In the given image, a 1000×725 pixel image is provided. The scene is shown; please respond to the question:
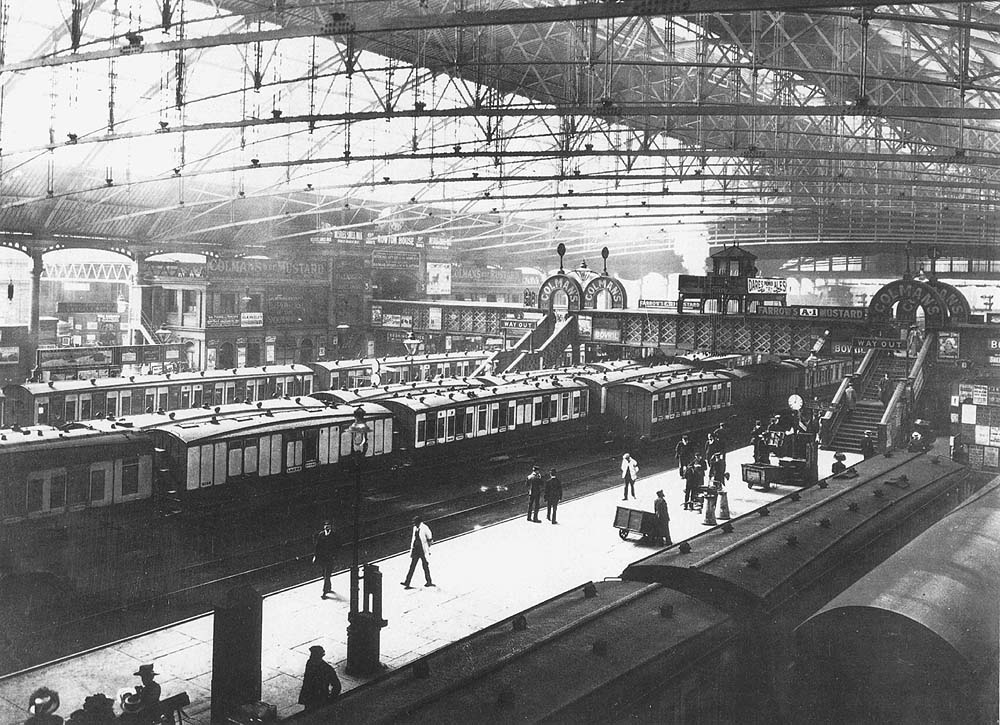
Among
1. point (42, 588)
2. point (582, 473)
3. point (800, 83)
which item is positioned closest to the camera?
point (42, 588)

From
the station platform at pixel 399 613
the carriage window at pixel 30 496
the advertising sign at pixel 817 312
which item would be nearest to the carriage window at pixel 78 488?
the carriage window at pixel 30 496

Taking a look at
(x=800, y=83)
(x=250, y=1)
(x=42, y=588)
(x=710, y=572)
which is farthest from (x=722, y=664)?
(x=800, y=83)

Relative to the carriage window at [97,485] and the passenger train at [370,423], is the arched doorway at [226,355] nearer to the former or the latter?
the passenger train at [370,423]

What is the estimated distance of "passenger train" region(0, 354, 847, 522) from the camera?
47.7 feet

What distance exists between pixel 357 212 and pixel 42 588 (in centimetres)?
3922

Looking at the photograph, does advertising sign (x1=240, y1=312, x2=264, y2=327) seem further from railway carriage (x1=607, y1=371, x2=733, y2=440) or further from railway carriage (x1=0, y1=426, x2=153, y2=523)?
railway carriage (x1=0, y1=426, x2=153, y2=523)

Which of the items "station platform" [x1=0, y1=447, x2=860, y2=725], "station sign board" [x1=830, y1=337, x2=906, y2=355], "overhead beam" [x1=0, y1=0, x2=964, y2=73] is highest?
"overhead beam" [x1=0, y1=0, x2=964, y2=73]

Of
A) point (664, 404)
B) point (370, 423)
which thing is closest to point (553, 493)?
point (370, 423)

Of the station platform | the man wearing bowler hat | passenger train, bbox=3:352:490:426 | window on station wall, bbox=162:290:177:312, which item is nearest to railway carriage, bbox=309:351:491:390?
passenger train, bbox=3:352:490:426

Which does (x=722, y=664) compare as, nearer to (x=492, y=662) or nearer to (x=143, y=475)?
(x=492, y=662)

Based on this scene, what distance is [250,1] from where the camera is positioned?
22391 mm

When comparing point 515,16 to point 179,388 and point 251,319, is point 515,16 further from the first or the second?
point 251,319

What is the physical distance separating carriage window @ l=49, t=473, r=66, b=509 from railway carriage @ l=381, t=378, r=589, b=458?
8.91 meters

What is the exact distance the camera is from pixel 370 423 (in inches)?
810
